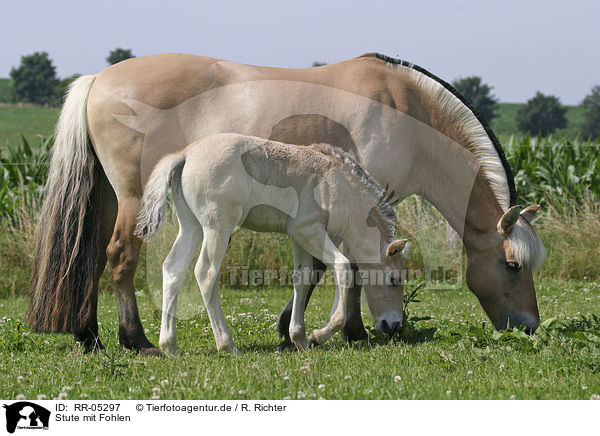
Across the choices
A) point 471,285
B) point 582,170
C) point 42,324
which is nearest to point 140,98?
point 42,324

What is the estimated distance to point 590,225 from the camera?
35.5ft

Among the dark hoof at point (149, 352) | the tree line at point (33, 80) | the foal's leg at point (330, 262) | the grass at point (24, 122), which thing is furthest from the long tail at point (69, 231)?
the tree line at point (33, 80)

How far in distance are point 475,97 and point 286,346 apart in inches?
3031

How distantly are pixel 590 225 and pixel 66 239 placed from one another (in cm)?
866

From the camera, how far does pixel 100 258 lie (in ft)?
19.3

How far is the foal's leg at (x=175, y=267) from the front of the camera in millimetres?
5023

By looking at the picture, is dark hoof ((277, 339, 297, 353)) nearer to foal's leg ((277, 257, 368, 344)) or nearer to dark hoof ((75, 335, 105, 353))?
foal's leg ((277, 257, 368, 344))

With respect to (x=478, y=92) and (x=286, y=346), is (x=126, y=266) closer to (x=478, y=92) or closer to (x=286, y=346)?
(x=286, y=346)

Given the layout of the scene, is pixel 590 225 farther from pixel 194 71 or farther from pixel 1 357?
pixel 1 357

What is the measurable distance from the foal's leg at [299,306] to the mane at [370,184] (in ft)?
2.30

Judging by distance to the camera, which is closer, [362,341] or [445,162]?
[362,341]

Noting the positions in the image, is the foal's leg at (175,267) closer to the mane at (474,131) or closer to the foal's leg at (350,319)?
the foal's leg at (350,319)

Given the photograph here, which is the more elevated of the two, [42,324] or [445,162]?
[445,162]

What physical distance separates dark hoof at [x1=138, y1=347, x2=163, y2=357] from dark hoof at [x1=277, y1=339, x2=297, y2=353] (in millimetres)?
1028
